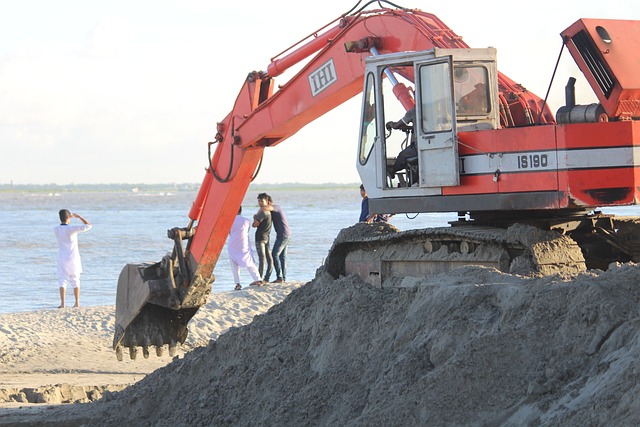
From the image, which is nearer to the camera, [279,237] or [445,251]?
[445,251]

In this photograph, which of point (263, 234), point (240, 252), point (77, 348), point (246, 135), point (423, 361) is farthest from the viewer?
point (263, 234)

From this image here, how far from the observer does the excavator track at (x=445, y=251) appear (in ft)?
25.4

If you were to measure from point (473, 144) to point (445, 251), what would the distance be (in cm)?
93

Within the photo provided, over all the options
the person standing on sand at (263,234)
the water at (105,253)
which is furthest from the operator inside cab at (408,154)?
the water at (105,253)

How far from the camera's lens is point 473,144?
7.92 meters

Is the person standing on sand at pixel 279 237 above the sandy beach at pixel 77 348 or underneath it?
above

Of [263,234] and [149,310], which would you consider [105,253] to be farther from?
[149,310]

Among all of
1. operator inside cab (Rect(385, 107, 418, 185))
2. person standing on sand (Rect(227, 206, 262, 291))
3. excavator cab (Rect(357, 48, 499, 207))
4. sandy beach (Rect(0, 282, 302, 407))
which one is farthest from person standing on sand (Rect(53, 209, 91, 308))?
operator inside cab (Rect(385, 107, 418, 185))

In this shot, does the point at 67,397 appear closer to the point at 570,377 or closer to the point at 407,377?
the point at 407,377

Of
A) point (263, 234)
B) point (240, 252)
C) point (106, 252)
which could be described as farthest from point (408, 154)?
point (106, 252)

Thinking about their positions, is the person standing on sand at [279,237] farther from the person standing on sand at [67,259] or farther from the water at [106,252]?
the person standing on sand at [67,259]

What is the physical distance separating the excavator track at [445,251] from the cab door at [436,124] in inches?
18.5

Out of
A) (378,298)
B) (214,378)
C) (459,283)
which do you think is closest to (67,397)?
(214,378)

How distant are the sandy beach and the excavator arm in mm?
813
